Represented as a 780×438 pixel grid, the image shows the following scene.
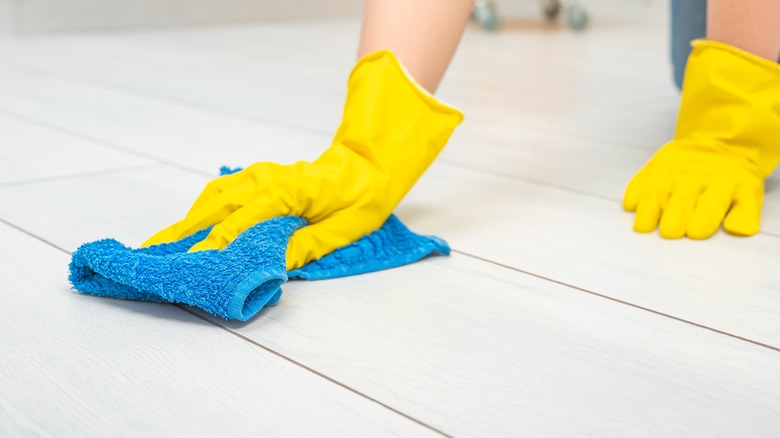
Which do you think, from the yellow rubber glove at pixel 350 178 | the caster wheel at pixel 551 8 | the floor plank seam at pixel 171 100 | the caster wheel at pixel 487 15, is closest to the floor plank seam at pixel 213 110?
the floor plank seam at pixel 171 100

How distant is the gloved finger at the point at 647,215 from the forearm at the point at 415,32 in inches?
9.1

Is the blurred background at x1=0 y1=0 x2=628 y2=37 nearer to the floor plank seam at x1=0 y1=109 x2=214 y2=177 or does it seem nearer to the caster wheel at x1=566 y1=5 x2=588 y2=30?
the caster wheel at x1=566 y1=5 x2=588 y2=30

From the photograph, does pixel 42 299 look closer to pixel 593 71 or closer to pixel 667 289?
pixel 667 289

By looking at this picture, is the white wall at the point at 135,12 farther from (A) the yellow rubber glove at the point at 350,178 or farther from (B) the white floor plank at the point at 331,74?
(A) the yellow rubber glove at the point at 350,178

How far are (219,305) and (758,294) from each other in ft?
1.34

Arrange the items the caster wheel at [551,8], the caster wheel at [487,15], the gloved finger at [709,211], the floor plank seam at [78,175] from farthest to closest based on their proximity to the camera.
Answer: the caster wheel at [551,8]
the caster wheel at [487,15]
the floor plank seam at [78,175]
the gloved finger at [709,211]

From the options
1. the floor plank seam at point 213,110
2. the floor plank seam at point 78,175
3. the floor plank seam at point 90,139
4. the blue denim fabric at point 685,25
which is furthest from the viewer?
the blue denim fabric at point 685,25

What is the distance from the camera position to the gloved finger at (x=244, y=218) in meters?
0.68

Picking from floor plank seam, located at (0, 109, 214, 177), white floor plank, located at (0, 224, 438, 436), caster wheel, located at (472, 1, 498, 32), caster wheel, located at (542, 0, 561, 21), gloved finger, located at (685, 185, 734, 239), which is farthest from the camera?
caster wheel, located at (542, 0, 561, 21)

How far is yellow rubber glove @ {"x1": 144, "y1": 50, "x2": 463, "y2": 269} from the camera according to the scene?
708 mm

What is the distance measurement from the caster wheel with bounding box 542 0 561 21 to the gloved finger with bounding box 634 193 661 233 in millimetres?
2599

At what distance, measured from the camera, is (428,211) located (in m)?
0.90

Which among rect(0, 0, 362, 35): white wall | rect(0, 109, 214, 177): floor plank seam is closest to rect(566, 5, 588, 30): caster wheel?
rect(0, 0, 362, 35): white wall

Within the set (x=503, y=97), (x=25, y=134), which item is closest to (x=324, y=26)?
(x=503, y=97)
